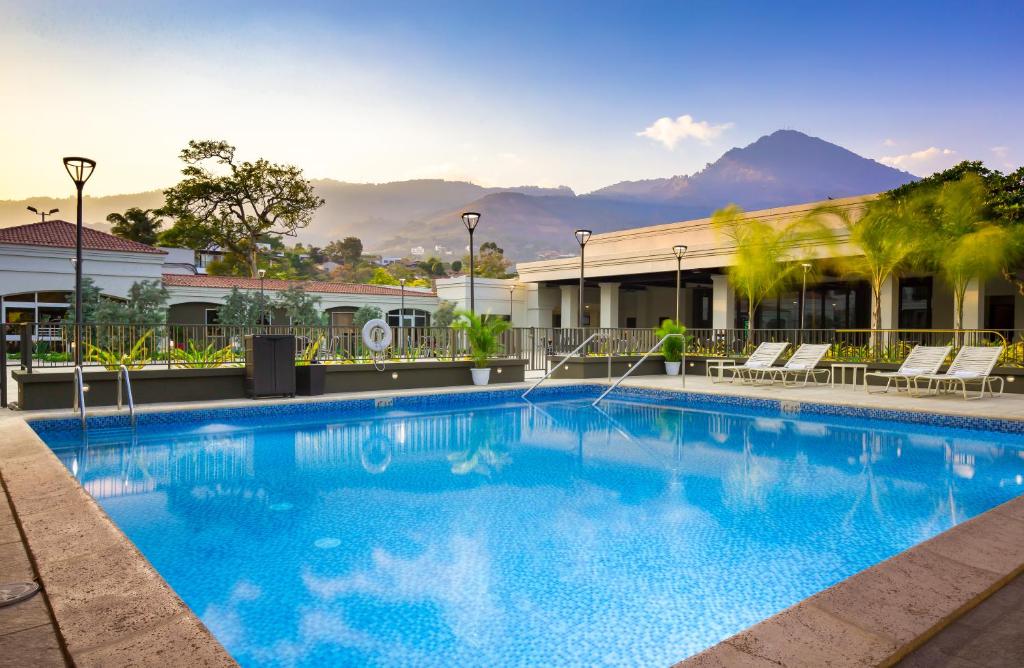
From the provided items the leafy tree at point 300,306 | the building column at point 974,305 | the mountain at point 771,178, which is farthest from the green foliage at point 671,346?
the mountain at point 771,178

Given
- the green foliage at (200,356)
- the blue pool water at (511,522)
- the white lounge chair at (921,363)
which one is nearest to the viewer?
the blue pool water at (511,522)

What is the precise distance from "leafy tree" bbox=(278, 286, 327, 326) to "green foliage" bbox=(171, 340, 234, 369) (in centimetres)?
1650

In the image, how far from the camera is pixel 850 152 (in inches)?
7205

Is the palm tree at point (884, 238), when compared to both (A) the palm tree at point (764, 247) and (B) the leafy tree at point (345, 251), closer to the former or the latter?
(A) the palm tree at point (764, 247)

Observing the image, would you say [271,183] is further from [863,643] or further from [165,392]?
[863,643]

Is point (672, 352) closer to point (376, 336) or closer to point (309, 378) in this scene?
point (376, 336)

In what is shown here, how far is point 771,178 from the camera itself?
170 metres

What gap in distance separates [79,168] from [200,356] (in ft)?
10.4

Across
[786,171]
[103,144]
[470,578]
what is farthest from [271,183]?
[786,171]

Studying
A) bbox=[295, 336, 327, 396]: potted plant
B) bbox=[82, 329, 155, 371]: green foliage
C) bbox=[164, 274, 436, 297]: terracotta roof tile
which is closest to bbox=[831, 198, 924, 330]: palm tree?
bbox=[295, 336, 327, 396]: potted plant

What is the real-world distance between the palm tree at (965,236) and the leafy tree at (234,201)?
37.1 m

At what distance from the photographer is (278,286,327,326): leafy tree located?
2719 cm

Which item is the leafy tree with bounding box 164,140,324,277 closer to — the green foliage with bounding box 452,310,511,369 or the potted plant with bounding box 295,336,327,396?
the green foliage with bounding box 452,310,511,369

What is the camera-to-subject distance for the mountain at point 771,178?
165 m
